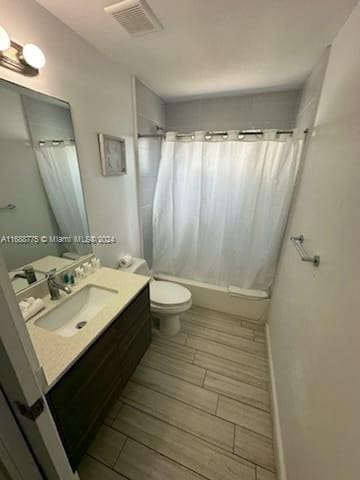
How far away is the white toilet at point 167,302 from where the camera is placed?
1.75 metres

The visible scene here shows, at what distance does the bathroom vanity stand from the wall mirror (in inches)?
11.4

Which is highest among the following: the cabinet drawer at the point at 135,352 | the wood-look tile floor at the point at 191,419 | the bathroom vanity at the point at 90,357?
the bathroom vanity at the point at 90,357

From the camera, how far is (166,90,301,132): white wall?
203 cm

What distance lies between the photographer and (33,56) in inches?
36.6

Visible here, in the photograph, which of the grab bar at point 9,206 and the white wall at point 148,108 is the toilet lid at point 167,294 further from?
the white wall at point 148,108

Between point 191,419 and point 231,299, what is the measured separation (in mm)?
1130

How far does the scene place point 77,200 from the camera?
1.36m

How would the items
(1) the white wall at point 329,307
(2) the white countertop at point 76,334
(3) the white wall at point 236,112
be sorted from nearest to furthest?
(1) the white wall at point 329,307, (2) the white countertop at point 76,334, (3) the white wall at point 236,112

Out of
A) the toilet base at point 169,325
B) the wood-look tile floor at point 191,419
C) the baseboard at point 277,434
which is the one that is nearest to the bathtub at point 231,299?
the wood-look tile floor at point 191,419

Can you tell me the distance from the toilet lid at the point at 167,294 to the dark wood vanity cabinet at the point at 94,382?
1.40ft

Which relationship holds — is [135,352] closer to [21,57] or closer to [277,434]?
[277,434]

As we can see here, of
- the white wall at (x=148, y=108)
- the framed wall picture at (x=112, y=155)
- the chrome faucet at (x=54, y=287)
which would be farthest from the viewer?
the white wall at (x=148, y=108)

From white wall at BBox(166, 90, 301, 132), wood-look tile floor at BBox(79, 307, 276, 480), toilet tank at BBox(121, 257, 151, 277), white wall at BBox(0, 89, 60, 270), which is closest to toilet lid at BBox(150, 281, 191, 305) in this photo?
toilet tank at BBox(121, 257, 151, 277)

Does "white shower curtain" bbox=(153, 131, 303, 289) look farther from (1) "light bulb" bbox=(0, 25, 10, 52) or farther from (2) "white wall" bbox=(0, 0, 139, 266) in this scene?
(1) "light bulb" bbox=(0, 25, 10, 52)
